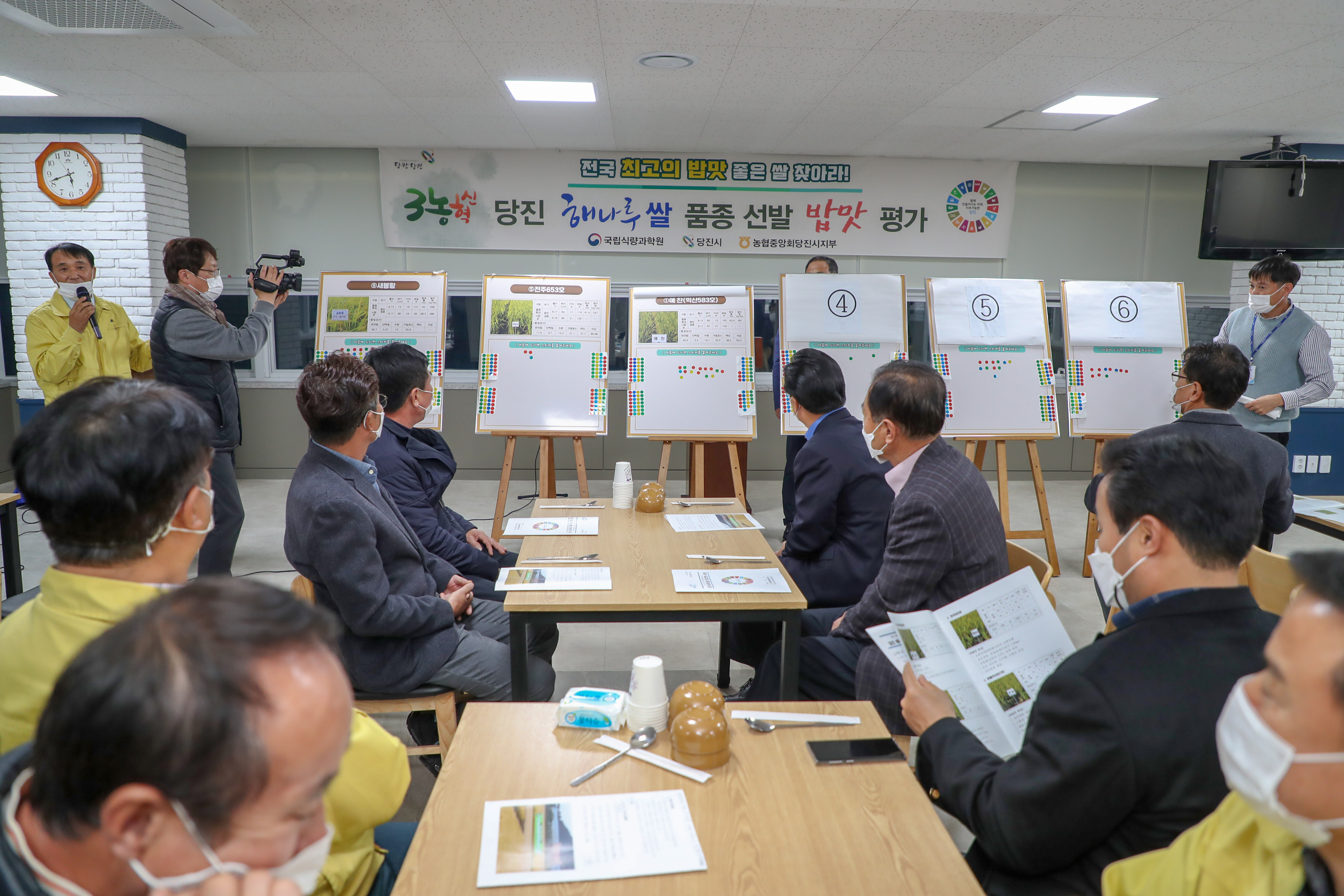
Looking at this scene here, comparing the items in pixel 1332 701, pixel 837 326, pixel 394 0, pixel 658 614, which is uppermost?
pixel 394 0

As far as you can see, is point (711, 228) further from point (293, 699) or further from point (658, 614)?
point (293, 699)

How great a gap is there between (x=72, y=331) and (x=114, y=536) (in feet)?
11.9

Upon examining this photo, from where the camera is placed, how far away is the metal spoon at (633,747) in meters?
1.25

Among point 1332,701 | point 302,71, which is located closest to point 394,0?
point 302,71

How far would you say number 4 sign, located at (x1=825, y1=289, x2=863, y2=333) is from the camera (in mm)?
4930

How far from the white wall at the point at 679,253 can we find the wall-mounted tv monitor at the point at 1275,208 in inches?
49.3

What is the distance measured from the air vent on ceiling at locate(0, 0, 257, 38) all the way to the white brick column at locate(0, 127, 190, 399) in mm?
1972

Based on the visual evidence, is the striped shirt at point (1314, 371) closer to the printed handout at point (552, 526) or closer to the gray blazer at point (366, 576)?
the printed handout at point (552, 526)

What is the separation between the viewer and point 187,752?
58 cm

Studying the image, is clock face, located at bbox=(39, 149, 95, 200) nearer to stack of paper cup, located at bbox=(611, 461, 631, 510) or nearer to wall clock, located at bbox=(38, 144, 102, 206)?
wall clock, located at bbox=(38, 144, 102, 206)

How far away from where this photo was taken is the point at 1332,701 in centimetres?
70

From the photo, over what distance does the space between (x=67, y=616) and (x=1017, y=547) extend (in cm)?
214

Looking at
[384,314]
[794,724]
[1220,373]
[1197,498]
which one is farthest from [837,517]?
[384,314]

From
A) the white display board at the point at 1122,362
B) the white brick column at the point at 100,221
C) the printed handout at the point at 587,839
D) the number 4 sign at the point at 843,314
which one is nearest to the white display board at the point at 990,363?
the white display board at the point at 1122,362
